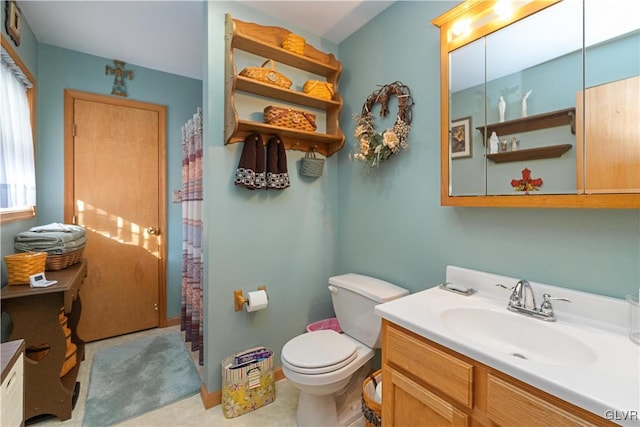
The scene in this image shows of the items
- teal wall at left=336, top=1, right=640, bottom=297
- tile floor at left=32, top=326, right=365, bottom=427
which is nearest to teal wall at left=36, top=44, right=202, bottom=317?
tile floor at left=32, top=326, right=365, bottom=427

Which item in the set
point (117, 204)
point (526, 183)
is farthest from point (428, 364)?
point (117, 204)

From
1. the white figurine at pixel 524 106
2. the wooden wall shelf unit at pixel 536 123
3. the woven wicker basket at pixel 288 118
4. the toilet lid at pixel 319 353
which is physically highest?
→ the woven wicker basket at pixel 288 118

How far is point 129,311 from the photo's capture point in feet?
8.82

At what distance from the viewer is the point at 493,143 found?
1315 millimetres

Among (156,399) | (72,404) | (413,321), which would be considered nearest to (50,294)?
(72,404)

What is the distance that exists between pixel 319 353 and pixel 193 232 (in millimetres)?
1344

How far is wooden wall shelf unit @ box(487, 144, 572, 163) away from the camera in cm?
112

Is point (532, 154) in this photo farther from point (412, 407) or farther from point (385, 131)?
point (412, 407)

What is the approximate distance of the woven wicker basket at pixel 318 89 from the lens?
1971mm

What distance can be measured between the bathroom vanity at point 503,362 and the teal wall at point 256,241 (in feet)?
3.34

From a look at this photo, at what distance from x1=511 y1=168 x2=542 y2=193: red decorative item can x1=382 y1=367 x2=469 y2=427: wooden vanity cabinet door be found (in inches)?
35.2

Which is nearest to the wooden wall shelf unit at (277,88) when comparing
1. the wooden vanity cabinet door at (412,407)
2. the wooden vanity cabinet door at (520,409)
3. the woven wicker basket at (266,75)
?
the woven wicker basket at (266,75)

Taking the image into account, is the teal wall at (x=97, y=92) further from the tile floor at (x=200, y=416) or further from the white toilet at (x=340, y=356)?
the white toilet at (x=340, y=356)

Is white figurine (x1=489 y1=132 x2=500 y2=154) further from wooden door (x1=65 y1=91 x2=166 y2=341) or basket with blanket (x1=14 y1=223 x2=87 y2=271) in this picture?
wooden door (x1=65 y1=91 x2=166 y2=341)
